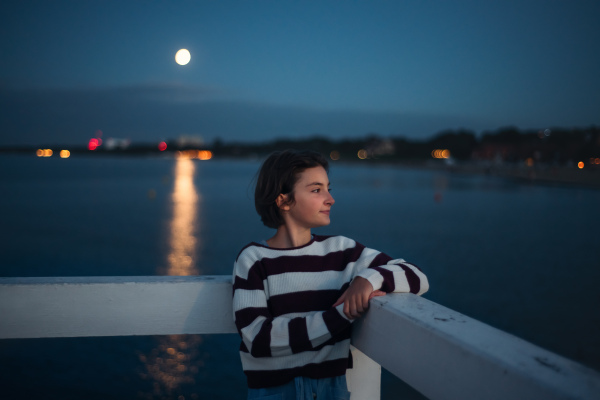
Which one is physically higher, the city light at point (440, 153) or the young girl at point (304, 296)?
the young girl at point (304, 296)

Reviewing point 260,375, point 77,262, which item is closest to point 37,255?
point 77,262

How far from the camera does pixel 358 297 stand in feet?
5.39

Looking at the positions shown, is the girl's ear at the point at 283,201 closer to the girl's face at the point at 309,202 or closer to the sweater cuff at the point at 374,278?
the girl's face at the point at 309,202

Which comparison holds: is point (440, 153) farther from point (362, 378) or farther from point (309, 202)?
point (362, 378)

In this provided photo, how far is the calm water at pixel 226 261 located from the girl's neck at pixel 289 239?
311 cm

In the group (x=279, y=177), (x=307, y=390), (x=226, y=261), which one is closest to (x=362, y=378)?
(x=307, y=390)

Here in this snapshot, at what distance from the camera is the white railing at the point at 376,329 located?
3.59ft

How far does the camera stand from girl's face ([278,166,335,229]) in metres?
2.11

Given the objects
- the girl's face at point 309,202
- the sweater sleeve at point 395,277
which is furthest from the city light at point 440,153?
the sweater sleeve at point 395,277

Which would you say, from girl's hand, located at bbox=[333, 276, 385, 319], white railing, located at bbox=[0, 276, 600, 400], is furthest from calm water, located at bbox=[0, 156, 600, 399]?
girl's hand, located at bbox=[333, 276, 385, 319]

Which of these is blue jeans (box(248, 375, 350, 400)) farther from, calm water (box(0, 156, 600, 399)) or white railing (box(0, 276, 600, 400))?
calm water (box(0, 156, 600, 399))

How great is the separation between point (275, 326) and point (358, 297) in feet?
1.06

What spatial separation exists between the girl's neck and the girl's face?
0.09 feet

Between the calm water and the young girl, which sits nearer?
the young girl
